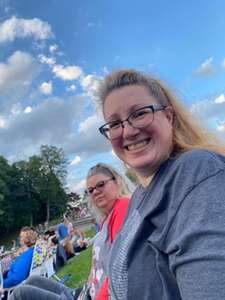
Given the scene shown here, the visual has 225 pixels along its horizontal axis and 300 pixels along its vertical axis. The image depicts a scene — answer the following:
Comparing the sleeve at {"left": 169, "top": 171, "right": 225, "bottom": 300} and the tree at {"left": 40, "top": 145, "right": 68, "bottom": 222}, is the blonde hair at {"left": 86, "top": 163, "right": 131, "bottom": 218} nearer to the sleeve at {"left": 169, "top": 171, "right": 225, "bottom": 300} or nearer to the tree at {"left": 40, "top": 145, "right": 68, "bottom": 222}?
the sleeve at {"left": 169, "top": 171, "right": 225, "bottom": 300}

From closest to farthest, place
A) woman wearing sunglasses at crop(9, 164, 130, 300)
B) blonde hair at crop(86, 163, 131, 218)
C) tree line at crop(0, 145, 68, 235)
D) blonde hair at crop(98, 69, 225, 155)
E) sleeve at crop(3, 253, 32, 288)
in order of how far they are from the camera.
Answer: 1. blonde hair at crop(98, 69, 225, 155)
2. woman wearing sunglasses at crop(9, 164, 130, 300)
3. blonde hair at crop(86, 163, 131, 218)
4. sleeve at crop(3, 253, 32, 288)
5. tree line at crop(0, 145, 68, 235)

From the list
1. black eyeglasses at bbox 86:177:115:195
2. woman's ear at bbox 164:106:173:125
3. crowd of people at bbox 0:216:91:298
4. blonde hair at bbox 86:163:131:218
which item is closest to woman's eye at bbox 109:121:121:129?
woman's ear at bbox 164:106:173:125

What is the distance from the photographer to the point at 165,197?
3.77 ft

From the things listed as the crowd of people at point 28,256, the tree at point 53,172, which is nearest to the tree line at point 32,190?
the tree at point 53,172

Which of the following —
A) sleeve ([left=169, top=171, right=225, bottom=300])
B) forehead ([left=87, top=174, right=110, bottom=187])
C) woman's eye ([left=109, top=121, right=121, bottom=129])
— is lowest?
sleeve ([left=169, top=171, right=225, bottom=300])

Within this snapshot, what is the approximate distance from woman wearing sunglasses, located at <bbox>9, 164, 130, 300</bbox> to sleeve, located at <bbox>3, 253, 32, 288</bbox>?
2.69 metres

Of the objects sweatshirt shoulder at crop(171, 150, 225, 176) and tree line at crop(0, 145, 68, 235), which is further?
tree line at crop(0, 145, 68, 235)

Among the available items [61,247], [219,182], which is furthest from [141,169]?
[61,247]

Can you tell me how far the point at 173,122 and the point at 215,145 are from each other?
0.24 meters

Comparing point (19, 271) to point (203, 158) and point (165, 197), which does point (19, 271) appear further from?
point (203, 158)

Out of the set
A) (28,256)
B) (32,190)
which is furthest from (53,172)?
(28,256)

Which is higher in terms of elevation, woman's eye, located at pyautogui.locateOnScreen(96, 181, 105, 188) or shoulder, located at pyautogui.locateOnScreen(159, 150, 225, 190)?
woman's eye, located at pyautogui.locateOnScreen(96, 181, 105, 188)

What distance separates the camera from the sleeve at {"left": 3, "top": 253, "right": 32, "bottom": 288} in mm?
6248

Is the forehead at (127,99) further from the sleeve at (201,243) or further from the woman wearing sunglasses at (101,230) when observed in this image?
the woman wearing sunglasses at (101,230)
